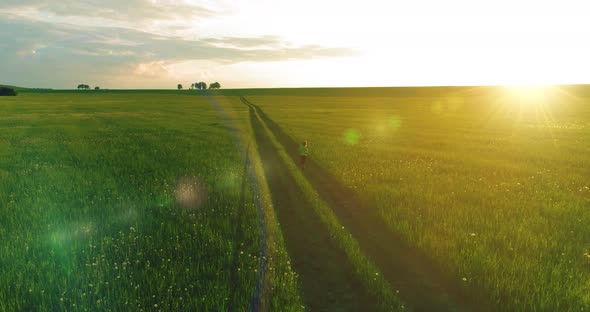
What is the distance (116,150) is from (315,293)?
54.5 ft

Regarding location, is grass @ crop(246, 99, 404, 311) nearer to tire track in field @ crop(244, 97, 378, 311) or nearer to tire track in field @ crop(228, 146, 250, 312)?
tire track in field @ crop(244, 97, 378, 311)

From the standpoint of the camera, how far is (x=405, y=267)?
6520 millimetres

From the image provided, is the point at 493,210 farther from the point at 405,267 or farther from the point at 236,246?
the point at 236,246

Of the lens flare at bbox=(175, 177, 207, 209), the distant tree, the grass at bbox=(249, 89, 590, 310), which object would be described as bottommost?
the grass at bbox=(249, 89, 590, 310)

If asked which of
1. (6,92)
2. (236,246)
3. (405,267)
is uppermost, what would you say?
(6,92)

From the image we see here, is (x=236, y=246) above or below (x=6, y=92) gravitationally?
below

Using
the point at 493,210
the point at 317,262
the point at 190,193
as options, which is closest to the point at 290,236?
the point at 317,262

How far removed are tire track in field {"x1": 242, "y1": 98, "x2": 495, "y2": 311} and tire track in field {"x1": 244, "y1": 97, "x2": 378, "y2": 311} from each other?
67 cm

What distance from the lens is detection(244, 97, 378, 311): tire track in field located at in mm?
5395

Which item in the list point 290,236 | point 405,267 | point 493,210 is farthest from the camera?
point 493,210

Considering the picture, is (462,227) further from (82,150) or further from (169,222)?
(82,150)

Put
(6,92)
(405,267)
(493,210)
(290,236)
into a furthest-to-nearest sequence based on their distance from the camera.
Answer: (6,92) → (493,210) → (290,236) → (405,267)

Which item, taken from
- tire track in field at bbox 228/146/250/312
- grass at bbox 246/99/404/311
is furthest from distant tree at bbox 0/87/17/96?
grass at bbox 246/99/404/311

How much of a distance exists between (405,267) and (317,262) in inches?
65.3
